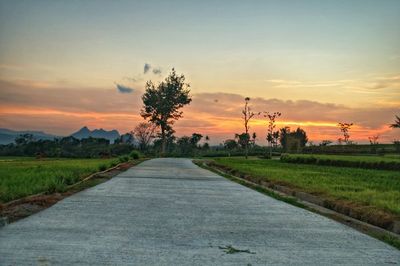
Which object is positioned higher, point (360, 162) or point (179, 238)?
point (360, 162)

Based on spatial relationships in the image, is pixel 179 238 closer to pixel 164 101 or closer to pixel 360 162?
pixel 360 162

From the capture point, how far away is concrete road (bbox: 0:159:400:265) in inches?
220

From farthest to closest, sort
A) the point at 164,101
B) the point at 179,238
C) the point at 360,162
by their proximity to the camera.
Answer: the point at 164,101 → the point at 360,162 → the point at 179,238

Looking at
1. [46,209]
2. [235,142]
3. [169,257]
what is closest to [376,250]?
[169,257]

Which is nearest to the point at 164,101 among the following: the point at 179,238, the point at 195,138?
the point at 195,138

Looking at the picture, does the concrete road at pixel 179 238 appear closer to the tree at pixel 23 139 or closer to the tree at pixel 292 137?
the tree at pixel 292 137

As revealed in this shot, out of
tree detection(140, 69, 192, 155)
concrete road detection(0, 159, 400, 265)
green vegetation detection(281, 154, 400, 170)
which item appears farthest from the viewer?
tree detection(140, 69, 192, 155)

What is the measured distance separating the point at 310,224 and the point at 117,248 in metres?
4.39

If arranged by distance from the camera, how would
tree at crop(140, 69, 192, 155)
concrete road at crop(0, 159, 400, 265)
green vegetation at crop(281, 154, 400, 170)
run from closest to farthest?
concrete road at crop(0, 159, 400, 265) < green vegetation at crop(281, 154, 400, 170) < tree at crop(140, 69, 192, 155)

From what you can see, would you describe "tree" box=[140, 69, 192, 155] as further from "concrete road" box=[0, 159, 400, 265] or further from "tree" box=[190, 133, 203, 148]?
"concrete road" box=[0, 159, 400, 265]

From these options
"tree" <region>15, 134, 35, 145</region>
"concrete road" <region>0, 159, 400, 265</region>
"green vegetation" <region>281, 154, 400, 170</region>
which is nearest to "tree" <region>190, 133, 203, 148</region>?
"tree" <region>15, 134, 35, 145</region>

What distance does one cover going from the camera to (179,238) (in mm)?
6844

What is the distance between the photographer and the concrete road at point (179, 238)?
559 centimetres

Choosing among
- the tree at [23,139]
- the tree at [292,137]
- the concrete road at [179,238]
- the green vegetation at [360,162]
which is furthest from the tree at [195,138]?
the concrete road at [179,238]
